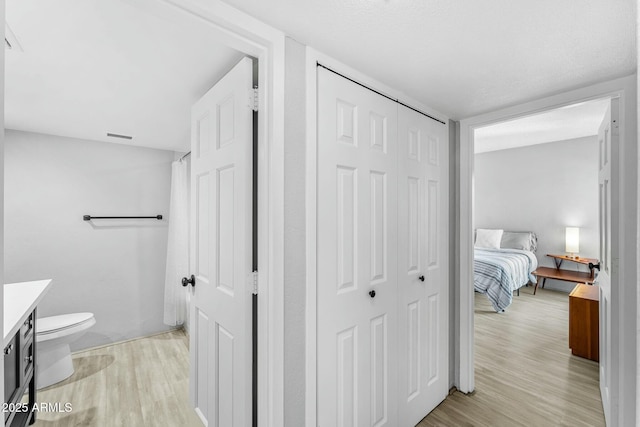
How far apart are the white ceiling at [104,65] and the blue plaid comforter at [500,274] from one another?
3.69 metres

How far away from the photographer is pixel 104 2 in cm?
112

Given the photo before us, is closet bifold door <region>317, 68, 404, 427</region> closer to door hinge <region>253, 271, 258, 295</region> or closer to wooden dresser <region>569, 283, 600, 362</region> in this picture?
door hinge <region>253, 271, 258, 295</region>

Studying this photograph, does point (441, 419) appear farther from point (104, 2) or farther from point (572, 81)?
point (104, 2)

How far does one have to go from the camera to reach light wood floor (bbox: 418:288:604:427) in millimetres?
2014

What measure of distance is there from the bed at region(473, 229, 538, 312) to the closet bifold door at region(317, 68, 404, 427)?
247cm

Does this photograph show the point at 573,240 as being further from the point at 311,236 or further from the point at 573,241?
the point at 311,236

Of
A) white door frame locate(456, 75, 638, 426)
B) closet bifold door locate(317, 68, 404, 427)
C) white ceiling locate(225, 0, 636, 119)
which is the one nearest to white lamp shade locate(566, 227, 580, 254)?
white door frame locate(456, 75, 638, 426)

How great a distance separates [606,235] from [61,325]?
13.4 feet

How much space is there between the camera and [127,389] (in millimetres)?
2326

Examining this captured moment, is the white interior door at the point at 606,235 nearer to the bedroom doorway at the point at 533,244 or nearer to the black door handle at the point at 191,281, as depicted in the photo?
the bedroom doorway at the point at 533,244

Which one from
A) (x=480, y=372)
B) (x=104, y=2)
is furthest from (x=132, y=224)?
(x=480, y=372)

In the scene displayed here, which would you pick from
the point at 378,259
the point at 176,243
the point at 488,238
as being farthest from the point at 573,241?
the point at 176,243

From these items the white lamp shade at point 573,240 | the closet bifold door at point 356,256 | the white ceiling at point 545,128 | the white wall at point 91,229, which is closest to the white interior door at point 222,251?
the closet bifold door at point 356,256

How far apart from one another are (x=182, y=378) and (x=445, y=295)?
7.27 feet
